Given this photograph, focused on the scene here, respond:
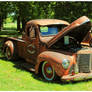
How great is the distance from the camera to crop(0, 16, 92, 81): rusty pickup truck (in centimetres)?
576

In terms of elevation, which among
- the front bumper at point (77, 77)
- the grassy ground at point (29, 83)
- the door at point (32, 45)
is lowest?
the grassy ground at point (29, 83)

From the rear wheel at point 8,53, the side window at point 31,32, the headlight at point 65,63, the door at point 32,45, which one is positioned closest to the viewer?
the headlight at point 65,63

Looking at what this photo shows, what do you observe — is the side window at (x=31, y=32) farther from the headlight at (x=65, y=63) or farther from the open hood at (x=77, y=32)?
the headlight at (x=65, y=63)

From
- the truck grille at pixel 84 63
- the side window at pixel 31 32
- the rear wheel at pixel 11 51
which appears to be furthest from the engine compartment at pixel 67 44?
the rear wheel at pixel 11 51

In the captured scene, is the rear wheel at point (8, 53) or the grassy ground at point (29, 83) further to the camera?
the rear wheel at point (8, 53)

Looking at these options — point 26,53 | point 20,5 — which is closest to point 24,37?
point 26,53

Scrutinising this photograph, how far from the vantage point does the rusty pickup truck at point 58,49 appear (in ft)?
18.9

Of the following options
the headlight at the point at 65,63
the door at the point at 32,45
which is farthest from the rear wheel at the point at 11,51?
the headlight at the point at 65,63

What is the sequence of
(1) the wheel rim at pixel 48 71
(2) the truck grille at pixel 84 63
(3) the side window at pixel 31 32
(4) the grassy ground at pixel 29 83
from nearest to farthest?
(4) the grassy ground at pixel 29 83 < (2) the truck grille at pixel 84 63 < (1) the wheel rim at pixel 48 71 < (3) the side window at pixel 31 32

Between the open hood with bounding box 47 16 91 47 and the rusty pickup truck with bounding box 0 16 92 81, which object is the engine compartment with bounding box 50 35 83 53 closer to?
the rusty pickup truck with bounding box 0 16 92 81

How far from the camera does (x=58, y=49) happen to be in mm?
6633

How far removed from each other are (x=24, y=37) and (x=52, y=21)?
56.8 inches

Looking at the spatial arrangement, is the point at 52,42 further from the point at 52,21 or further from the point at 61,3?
the point at 61,3

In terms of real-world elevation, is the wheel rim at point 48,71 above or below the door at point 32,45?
below
